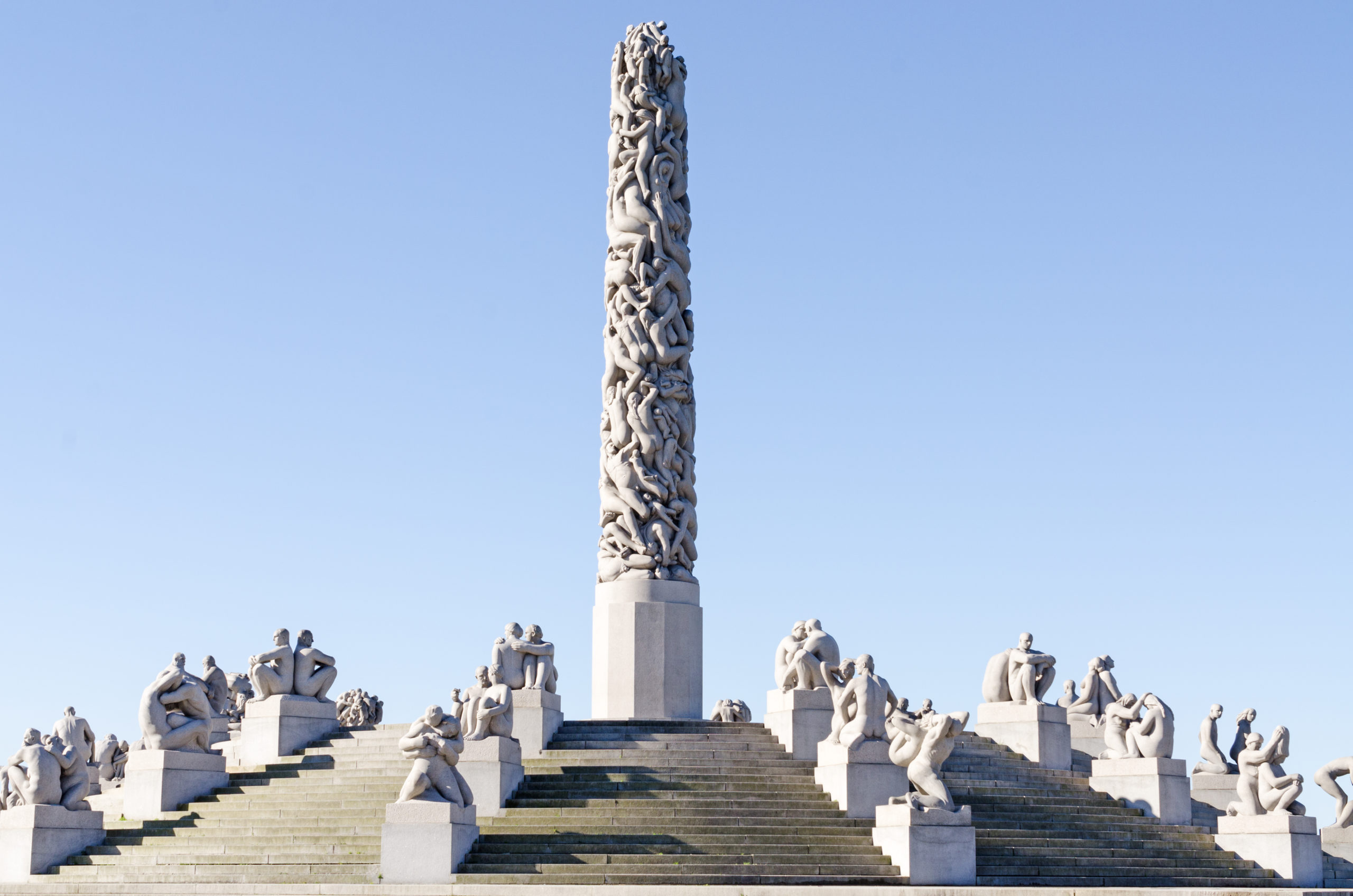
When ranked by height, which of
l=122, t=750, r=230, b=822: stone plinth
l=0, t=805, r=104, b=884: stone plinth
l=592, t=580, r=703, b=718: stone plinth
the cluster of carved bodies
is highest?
the cluster of carved bodies

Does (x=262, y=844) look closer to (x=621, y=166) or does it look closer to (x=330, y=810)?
(x=330, y=810)

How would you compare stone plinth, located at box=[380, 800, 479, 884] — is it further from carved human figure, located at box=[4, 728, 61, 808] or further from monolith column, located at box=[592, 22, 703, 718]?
monolith column, located at box=[592, 22, 703, 718]

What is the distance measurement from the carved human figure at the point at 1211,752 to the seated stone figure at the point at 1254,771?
8.20 ft

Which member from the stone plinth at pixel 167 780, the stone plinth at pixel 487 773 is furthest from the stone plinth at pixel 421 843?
the stone plinth at pixel 167 780

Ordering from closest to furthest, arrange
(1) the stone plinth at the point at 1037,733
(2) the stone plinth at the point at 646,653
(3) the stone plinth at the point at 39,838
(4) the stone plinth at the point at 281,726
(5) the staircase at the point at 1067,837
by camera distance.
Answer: (5) the staircase at the point at 1067,837
(3) the stone plinth at the point at 39,838
(4) the stone plinth at the point at 281,726
(1) the stone plinth at the point at 1037,733
(2) the stone plinth at the point at 646,653

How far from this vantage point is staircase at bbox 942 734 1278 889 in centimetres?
2484

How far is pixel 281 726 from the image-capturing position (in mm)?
28547

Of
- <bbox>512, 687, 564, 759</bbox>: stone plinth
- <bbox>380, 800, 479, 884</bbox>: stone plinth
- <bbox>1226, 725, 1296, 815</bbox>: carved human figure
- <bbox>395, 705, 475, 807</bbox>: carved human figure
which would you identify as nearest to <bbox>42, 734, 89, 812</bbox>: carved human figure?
<bbox>395, 705, 475, 807</bbox>: carved human figure

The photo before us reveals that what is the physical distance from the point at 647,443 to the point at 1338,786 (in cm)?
1308

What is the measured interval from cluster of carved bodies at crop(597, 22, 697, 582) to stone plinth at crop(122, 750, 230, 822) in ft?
25.5

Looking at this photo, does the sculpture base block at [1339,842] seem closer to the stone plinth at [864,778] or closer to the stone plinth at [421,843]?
the stone plinth at [864,778]

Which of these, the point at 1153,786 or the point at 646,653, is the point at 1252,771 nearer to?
the point at 1153,786

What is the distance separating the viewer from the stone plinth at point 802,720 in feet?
88.8

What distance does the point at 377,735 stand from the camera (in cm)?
2820
